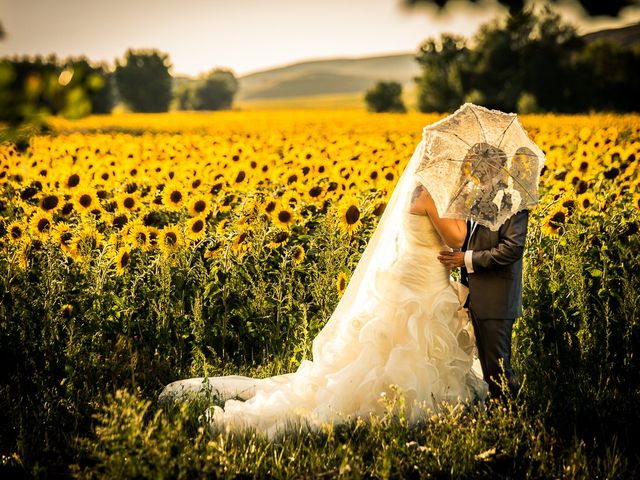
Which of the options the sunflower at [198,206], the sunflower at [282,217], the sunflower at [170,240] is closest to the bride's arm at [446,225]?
the sunflower at [282,217]

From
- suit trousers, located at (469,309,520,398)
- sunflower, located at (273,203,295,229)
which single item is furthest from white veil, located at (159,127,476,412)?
sunflower, located at (273,203,295,229)

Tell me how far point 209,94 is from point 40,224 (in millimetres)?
102926

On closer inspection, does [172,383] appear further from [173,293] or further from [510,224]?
[510,224]

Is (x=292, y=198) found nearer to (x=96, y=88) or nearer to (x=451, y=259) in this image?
(x=451, y=259)

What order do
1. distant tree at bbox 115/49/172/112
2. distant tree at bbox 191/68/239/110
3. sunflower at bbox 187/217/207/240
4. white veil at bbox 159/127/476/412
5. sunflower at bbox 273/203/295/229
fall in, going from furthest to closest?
1. distant tree at bbox 191/68/239/110
2. distant tree at bbox 115/49/172/112
3. sunflower at bbox 273/203/295/229
4. sunflower at bbox 187/217/207/240
5. white veil at bbox 159/127/476/412

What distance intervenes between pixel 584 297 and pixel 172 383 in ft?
9.31

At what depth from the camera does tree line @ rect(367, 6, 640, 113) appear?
164 ft

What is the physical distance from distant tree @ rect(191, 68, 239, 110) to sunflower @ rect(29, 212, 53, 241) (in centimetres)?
10067

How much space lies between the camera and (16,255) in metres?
5.30

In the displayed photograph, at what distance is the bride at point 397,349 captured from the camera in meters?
4.11

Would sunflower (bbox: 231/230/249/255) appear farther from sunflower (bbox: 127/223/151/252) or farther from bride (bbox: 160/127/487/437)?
bride (bbox: 160/127/487/437)

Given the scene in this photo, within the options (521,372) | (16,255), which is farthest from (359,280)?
(16,255)

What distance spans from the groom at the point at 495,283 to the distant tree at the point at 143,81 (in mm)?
84858

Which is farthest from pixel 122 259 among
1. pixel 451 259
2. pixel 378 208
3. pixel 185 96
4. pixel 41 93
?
pixel 185 96
